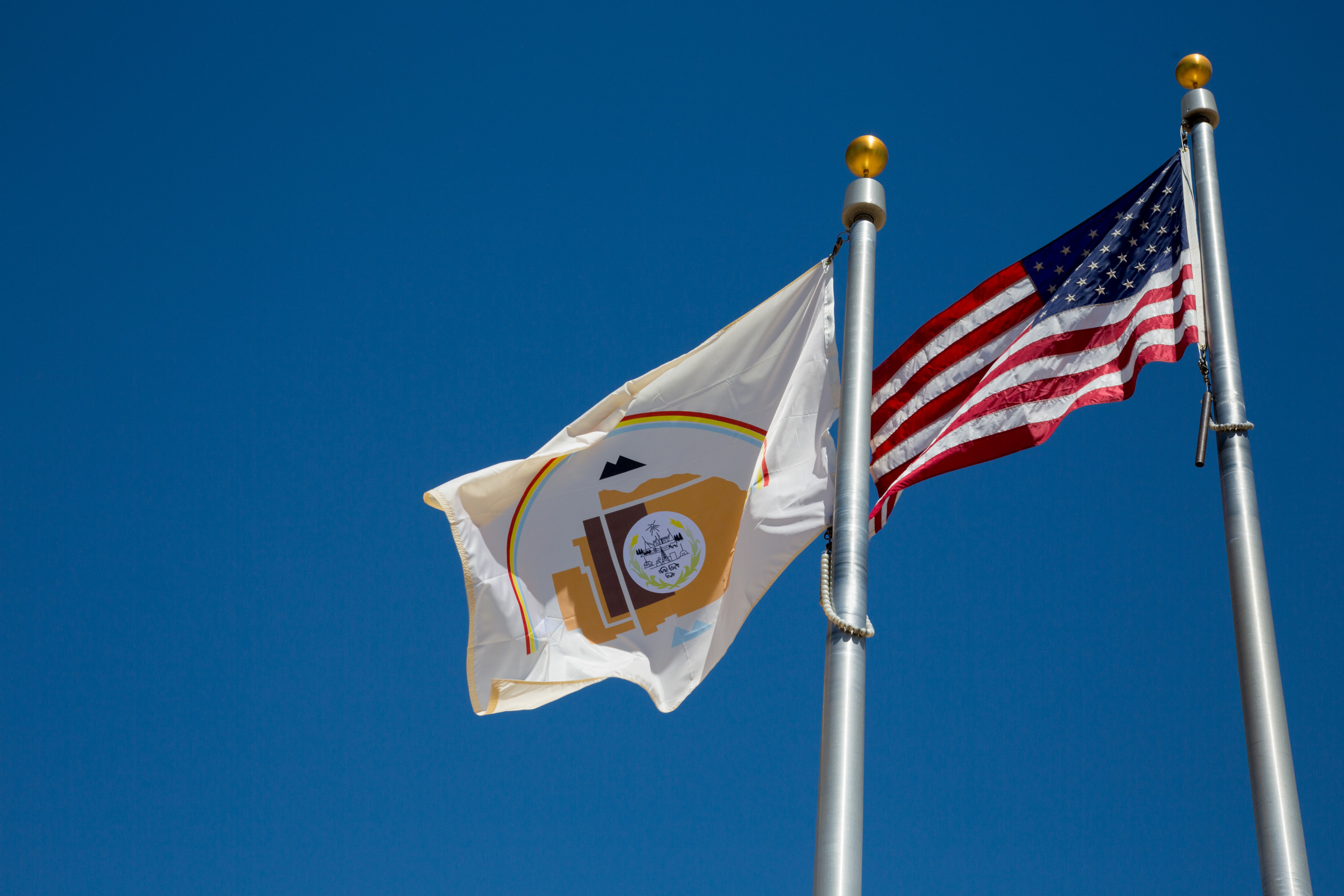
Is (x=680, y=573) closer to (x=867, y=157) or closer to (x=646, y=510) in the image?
(x=646, y=510)

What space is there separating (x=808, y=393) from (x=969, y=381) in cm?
146

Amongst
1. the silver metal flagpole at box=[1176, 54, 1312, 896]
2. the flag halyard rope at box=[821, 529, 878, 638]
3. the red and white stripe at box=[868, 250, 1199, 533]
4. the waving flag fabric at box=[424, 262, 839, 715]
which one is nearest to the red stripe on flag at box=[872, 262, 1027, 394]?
the red and white stripe at box=[868, 250, 1199, 533]

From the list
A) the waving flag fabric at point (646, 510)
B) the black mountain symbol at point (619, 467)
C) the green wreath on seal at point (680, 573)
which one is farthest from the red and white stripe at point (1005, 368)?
the black mountain symbol at point (619, 467)

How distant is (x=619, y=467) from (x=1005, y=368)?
3.52 metres

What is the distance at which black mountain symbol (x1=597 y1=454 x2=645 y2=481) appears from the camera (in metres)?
11.5

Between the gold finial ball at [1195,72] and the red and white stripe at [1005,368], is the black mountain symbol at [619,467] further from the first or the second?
the gold finial ball at [1195,72]

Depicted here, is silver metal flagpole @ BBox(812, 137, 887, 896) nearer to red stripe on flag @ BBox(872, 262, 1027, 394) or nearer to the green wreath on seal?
red stripe on flag @ BBox(872, 262, 1027, 394)

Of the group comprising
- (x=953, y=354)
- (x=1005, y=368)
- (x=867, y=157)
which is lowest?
(x=1005, y=368)

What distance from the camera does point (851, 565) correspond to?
8.84 metres

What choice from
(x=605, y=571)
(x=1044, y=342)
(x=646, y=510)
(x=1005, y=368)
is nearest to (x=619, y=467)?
(x=646, y=510)

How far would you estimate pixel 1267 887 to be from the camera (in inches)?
302

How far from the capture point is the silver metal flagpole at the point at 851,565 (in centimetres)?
777

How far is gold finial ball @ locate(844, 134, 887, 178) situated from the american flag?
1542 mm

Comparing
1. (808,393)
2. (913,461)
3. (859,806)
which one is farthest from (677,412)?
(859,806)
